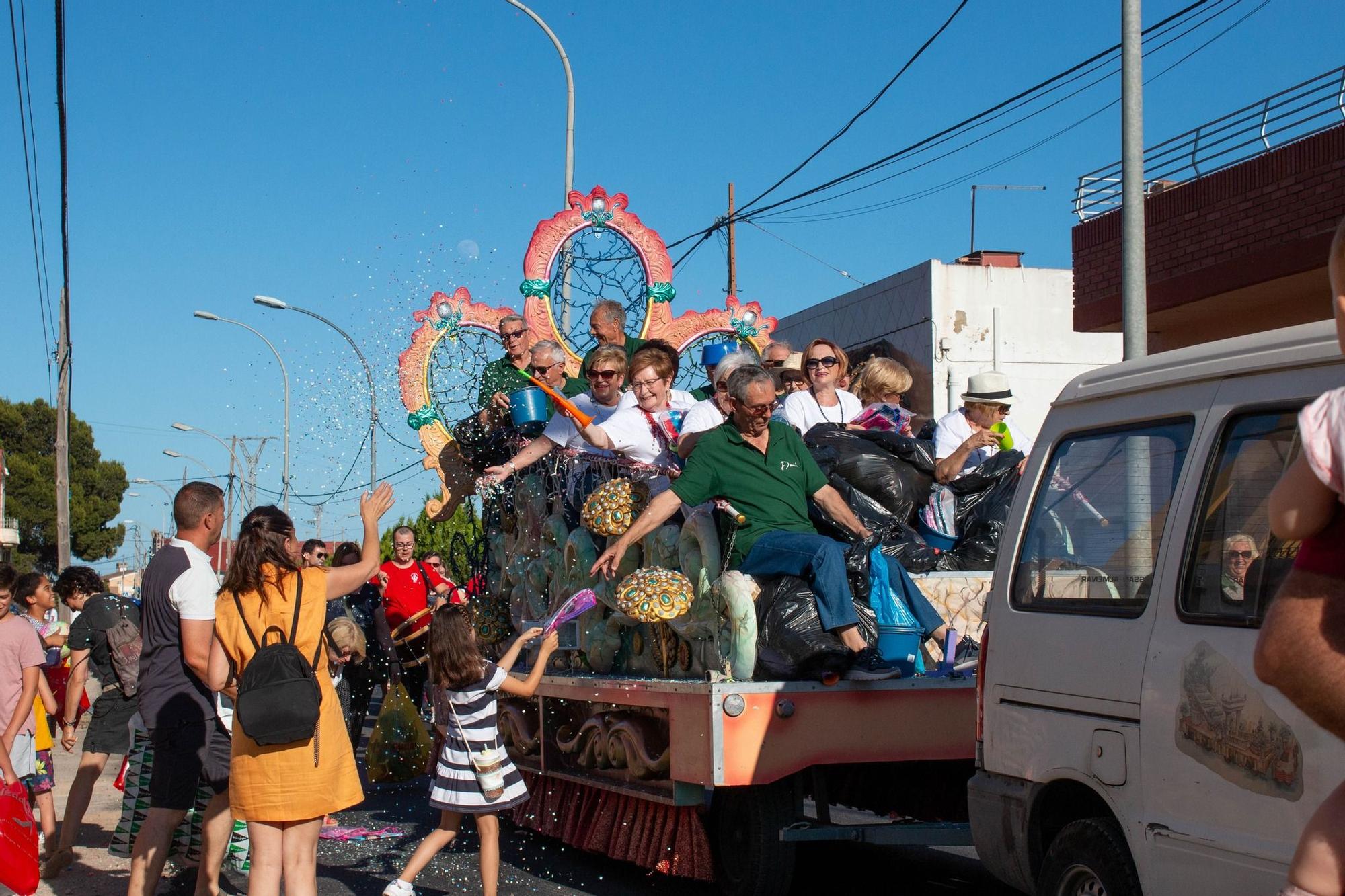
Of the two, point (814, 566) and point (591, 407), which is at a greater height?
point (591, 407)

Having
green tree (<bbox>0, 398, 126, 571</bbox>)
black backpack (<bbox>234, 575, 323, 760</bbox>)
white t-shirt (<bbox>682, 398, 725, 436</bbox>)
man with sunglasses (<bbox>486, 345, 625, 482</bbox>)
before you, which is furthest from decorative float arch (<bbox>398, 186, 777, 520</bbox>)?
green tree (<bbox>0, 398, 126, 571</bbox>)

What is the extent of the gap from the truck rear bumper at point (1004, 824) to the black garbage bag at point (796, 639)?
3.82ft

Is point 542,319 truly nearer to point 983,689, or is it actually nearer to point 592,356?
point 592,356

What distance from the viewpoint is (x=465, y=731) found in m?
6.63

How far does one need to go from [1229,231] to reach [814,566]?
9957 mm

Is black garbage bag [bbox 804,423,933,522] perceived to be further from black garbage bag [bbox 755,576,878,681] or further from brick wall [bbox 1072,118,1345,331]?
brick wall [bbox 1072,118,1345,331]

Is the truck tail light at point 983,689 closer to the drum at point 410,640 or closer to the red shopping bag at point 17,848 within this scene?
the red shopping bag at point 17,848

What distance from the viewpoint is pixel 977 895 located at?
6906 millimetres

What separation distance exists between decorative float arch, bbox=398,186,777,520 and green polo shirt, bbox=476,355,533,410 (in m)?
0.29

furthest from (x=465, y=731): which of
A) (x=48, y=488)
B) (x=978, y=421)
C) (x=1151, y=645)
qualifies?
(x=48, y=488)

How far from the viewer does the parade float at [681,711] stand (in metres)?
5.86

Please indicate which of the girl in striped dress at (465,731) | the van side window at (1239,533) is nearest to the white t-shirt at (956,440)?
the girl in striped dress at (465,731)

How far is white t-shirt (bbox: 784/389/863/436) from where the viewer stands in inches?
315

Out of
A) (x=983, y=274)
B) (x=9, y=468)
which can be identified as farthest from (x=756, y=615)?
(x=9, y=468)
